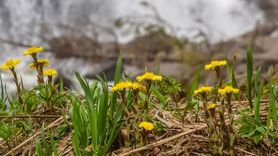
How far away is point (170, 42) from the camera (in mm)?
8875

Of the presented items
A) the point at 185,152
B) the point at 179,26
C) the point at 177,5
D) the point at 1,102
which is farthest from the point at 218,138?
the point at 177,5

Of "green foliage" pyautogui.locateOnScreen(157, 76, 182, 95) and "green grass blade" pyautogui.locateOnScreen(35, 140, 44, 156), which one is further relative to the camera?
"green foliage" pyautogui.locateOnScreen(157, 76, 182, 95)

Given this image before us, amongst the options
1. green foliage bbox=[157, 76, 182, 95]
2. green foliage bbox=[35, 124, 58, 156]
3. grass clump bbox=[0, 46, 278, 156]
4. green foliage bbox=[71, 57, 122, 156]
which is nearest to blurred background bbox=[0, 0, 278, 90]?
green foliage bbox=[157, 76, 182, 95]

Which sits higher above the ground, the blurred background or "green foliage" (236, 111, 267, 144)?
the blurred background

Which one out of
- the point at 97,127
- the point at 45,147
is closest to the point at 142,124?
the point at 97,127

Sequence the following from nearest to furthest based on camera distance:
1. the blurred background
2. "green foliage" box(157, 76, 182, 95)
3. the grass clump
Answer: the grass clump → "green foliage" box(157, 76, 182, 95) → the blurred background

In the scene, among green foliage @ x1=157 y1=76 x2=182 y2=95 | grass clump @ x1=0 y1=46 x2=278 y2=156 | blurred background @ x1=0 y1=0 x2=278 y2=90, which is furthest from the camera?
blurred background @ x1=0 y1=0 x2=278 y2=90

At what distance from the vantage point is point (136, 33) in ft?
30.5

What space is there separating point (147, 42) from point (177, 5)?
102 inches

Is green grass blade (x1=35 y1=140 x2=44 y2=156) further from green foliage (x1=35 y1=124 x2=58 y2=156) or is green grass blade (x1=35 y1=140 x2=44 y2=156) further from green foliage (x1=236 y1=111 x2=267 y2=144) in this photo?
green foliage (x1=236 y1=111 x2=267 y2=144)

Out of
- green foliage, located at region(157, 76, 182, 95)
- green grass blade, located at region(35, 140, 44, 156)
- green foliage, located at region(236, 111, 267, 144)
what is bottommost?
green grass blade, located at region(35, 140, 44, 156)

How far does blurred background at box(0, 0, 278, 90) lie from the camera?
8.66 metres

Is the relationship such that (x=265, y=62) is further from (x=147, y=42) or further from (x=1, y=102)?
(x=1, y=102)

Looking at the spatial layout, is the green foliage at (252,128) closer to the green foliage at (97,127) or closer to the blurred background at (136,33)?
the green foliage at (97,127)
